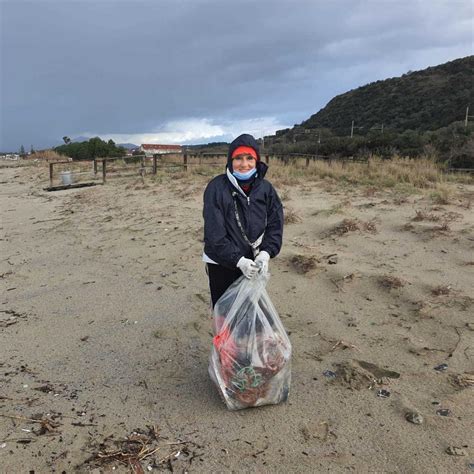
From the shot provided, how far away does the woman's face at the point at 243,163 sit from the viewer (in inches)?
103

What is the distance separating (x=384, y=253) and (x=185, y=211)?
4011mm

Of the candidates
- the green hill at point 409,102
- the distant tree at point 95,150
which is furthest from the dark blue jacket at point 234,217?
the green hill at point 409,102

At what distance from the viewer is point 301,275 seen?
4.75 m

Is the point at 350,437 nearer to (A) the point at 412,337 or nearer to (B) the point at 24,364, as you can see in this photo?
(A) the point at 412,337

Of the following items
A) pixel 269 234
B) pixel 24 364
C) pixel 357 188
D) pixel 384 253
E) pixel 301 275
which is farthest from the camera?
pixel 357 188

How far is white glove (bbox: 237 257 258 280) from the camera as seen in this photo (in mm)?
2485

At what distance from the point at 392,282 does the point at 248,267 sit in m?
2.33

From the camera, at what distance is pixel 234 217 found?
8.71 ft

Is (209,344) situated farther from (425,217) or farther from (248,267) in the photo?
(425,217)

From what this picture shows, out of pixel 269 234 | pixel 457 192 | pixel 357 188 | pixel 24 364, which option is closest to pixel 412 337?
pixel 269 234

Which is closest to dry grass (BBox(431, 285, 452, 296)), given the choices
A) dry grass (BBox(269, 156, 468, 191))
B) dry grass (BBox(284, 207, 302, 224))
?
dry grass (BBox(284, 207, 302, 224))

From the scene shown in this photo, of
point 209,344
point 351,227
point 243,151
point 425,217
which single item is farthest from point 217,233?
point 425,217

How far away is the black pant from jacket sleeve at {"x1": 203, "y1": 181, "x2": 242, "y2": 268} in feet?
0.50

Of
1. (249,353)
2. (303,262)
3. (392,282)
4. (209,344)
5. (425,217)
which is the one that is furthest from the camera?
(425,217)
